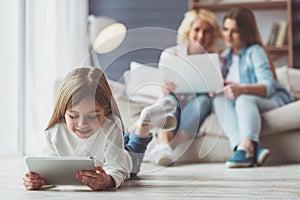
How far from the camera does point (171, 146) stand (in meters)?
1.48

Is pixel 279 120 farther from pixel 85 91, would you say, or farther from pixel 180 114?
pixel 85 91

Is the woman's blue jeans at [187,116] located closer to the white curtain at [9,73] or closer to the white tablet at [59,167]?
the white tablet at [59,167]

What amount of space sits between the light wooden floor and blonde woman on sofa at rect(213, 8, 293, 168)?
1.26ft

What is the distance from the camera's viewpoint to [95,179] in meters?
1.25

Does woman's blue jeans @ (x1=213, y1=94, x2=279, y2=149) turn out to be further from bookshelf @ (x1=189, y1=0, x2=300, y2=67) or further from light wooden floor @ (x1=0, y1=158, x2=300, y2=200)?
bookshelf @ (x1=189, y1=0, x2=300, y2=67)

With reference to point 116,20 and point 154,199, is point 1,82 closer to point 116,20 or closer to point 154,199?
point 116,20

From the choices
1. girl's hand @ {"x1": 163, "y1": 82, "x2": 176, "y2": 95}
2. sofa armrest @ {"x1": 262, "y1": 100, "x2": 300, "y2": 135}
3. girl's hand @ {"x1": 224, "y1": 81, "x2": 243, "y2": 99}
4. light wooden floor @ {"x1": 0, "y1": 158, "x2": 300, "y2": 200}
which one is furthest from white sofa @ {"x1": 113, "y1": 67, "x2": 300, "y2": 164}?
girl's hand @ {"x1": 163, "y1": 82, "x2": 176, "y2": 95}

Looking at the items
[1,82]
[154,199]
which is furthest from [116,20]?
[154,199]

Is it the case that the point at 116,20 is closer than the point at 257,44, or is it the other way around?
the point at 257,44

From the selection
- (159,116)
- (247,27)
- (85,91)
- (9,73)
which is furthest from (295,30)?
(85,91)

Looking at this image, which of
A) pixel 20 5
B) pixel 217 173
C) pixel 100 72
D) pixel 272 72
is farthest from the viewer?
pixel 20 5

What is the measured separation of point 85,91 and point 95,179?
0.22 m

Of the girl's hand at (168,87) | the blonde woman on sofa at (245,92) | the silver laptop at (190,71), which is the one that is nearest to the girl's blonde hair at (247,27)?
the blonde woman on sofa at (245,92)

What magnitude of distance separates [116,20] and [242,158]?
2.08m
